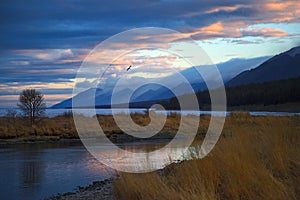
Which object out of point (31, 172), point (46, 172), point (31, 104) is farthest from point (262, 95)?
point (31, 172)

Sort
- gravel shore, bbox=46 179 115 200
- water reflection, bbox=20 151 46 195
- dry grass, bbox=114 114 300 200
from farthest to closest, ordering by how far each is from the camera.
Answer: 1. water reflection, bbox=20 151 46 195
2. gravel shore, bbox=46 179 115 200
3. dry grass, bbox=114 114 300 200

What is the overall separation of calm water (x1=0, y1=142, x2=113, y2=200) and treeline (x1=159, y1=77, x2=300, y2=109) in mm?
91764

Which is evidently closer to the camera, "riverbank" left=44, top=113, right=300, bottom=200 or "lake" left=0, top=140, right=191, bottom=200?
"riverbank" left=44, top=113, right=300, bottom=200

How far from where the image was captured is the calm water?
13.6 metres

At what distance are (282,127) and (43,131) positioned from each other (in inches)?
1122

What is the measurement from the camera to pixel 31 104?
1626 inches

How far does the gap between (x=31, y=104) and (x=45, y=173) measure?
1018 inches

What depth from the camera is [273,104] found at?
11144 cm

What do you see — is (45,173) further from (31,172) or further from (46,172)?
(31,172)

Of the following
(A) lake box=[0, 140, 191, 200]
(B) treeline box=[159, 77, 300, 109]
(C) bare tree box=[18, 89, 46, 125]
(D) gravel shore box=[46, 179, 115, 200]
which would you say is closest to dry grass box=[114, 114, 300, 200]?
(D) gravel shore box=[46, 179, 115, 200]

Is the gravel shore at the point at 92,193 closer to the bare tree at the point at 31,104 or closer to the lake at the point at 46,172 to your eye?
the lake at the point at 46,172

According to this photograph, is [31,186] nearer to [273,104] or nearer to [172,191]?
[172,191]

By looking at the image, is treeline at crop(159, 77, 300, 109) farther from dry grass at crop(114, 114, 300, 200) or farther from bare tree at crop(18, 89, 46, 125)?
dry grass at crop(114, 114, 300, 200)

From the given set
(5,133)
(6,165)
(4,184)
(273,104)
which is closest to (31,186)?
(4,184)
